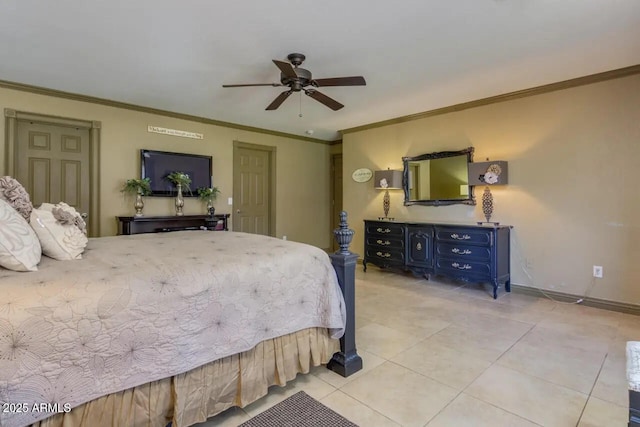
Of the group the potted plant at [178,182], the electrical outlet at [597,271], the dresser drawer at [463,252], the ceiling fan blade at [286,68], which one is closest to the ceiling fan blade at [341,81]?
the ceiling fan blade at [286,68]

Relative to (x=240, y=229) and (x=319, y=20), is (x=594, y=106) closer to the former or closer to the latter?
(x=319, y=20)

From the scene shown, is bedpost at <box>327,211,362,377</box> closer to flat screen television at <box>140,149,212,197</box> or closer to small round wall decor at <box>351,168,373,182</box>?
flat screen television at <box>140,149,212,197</box>

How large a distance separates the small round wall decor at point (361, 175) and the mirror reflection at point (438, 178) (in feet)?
2.43

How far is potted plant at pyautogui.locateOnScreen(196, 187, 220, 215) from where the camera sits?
16.4 ft

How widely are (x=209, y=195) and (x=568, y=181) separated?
466 centimetres

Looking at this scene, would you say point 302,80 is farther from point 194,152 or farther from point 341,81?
point 194,152

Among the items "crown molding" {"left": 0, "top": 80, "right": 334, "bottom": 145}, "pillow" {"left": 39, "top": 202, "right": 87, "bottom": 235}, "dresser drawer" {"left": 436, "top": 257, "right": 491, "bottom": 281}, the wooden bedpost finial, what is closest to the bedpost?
the wooden bedpost finial

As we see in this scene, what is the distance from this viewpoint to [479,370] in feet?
6.93

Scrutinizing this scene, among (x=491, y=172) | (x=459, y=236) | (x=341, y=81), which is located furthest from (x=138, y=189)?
(x=491, y=172)

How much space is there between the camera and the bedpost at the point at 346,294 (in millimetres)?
2051

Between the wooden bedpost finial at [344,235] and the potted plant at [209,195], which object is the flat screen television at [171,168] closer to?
the potted plant at [209,195]

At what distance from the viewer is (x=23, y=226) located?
143cm

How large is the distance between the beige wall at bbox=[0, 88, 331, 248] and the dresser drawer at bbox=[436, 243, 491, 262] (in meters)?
3.00

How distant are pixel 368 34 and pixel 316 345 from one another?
233 centimetres
